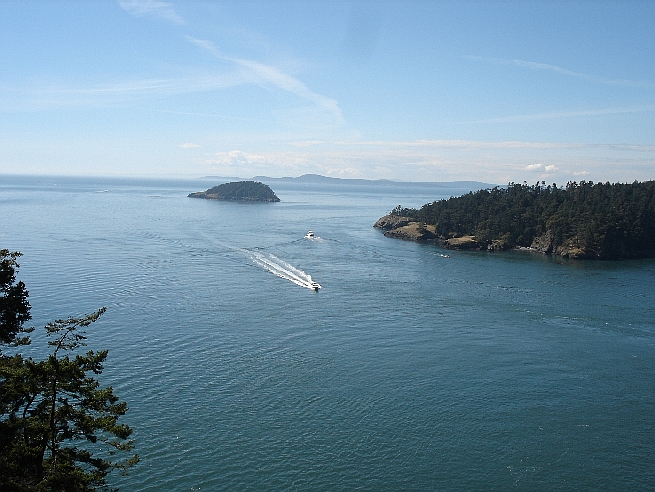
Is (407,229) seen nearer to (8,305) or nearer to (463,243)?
(463,243)

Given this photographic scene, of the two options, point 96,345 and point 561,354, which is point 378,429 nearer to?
point 561,354

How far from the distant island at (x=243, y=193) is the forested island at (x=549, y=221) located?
87.2 m

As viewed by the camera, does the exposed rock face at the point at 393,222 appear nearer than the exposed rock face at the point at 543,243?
No

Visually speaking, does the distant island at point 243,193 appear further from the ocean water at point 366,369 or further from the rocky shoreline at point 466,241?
the ocean water at point 366,369

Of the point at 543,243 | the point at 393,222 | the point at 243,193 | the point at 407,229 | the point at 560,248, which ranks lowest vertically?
the point at 560,248

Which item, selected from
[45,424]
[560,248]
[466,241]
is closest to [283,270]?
[466,241]

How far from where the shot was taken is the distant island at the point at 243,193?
579 feet

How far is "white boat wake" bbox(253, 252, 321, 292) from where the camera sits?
48316 mm

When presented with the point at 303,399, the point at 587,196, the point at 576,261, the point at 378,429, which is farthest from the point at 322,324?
the point at 587,196

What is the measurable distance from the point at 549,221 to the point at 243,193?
392 ft

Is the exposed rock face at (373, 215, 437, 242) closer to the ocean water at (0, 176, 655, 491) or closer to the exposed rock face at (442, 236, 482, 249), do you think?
the exposed rock face at (442, 236, 482, 249)

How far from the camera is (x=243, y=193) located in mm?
179500

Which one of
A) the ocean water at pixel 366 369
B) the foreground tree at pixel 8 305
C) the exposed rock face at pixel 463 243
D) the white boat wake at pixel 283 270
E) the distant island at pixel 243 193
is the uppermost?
the distant island at pixel 243 193

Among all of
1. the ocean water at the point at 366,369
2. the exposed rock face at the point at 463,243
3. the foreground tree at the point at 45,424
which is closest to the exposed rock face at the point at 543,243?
the exposed rock face at the point at 463,243
